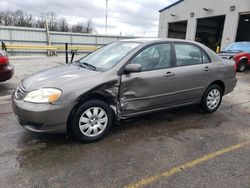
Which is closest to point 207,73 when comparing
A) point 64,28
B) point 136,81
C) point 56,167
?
point 136,81

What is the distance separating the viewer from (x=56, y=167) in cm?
268

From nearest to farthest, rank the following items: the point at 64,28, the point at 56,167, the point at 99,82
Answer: the point at 56,167
the point at 99,82
the point at 64,28

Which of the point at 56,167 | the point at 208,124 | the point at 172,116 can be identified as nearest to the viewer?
the point at 56,167

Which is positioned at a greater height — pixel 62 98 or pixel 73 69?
pixel 73 69

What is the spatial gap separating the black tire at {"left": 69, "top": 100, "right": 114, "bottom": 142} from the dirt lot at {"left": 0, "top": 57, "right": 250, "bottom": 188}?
116 mm

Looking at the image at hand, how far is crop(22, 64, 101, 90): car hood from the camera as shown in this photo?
122 inches

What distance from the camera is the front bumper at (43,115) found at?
9.48ft

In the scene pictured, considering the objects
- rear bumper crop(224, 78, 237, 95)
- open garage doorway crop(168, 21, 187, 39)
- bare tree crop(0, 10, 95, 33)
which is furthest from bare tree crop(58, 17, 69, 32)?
rear bumper crop(224, 78, 237, 95)

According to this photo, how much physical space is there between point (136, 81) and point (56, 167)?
1698 millimetres

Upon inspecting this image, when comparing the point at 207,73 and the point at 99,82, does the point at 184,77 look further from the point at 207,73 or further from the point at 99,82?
the point at 99,82

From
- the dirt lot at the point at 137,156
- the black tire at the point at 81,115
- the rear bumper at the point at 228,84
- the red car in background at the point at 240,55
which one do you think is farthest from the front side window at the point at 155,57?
the red car in background at the point at 240,55

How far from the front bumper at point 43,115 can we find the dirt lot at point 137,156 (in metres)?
0.32

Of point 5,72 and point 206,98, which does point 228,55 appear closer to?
point 206,98

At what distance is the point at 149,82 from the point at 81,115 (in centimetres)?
124
